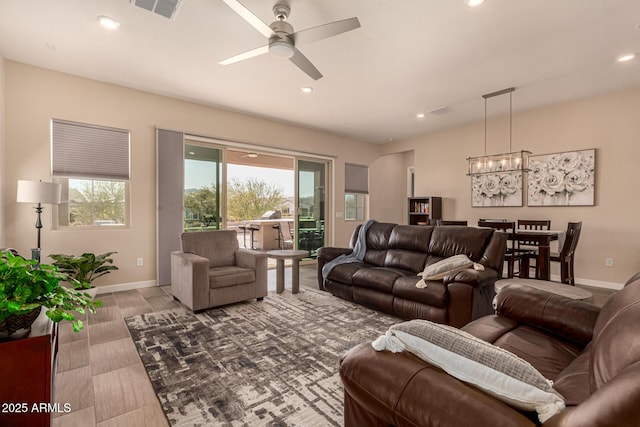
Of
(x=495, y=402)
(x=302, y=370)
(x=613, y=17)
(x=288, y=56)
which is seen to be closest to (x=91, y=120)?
(x=288, y=56)

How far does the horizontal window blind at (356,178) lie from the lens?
711cm

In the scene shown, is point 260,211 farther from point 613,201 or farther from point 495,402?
point 495,402

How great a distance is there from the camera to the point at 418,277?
10.2 ft

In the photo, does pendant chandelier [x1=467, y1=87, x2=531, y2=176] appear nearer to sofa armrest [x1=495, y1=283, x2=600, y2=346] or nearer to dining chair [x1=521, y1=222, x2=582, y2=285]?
dining chair [x1=521, y1=222, x2=582, y2=285]

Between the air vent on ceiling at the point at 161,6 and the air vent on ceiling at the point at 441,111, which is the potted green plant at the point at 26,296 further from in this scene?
the air vent on ceiling at the point at 441,111

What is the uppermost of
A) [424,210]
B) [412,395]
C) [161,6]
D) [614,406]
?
[161,6]

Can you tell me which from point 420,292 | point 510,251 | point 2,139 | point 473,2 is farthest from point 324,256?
point 2,139

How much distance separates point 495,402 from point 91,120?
16.5 ft

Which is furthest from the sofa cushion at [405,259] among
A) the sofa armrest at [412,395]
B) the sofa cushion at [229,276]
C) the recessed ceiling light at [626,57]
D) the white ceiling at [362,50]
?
the recessed ceiling light at [626,57]

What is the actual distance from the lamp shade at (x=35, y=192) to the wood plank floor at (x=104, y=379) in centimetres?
136

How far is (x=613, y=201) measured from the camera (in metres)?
4.44

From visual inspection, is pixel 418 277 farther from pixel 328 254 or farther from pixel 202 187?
pixel 202 187

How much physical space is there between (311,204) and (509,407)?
596cm

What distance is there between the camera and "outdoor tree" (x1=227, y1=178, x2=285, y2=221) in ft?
25.8
